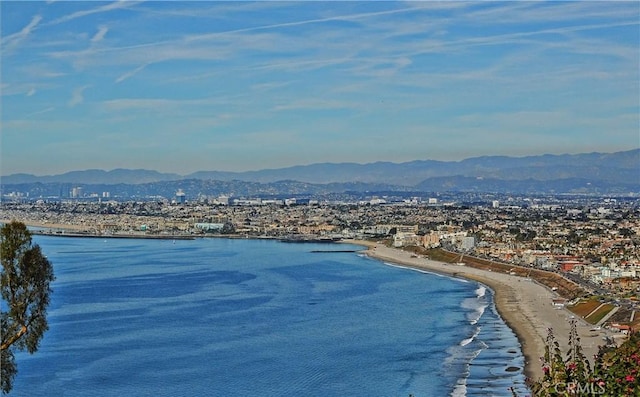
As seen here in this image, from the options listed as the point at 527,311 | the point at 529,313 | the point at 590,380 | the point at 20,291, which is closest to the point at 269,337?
the point at 529,313

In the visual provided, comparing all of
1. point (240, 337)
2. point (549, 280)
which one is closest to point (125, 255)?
point (549, 280)

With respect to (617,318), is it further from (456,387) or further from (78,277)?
(78,277)

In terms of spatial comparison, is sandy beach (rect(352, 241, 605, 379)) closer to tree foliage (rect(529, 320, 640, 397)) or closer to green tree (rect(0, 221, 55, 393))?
tree foliage (rect(529, 320, 640, 397))

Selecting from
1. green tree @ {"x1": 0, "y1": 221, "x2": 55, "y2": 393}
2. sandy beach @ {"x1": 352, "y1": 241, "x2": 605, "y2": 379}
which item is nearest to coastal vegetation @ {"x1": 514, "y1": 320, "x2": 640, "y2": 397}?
green tree @ {"x1": 0, "y1": 221, "x2": 55, "y2": 393}

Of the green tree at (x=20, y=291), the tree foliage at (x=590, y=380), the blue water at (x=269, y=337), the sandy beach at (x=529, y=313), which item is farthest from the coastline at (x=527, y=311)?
the green tree at (x=20, y=291)

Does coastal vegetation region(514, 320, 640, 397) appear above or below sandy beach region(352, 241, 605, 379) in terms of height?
above

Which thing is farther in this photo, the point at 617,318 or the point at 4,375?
the point at 617,318
